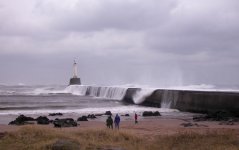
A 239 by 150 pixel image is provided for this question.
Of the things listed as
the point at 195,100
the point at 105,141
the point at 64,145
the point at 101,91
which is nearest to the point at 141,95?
the point at 195,100

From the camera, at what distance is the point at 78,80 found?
77500mm

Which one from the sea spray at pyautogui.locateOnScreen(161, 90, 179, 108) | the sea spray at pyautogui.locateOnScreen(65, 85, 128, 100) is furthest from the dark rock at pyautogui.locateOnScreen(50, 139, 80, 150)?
the sea spray at pyautogui.locateOnScreen(65, 85, 128, 100)

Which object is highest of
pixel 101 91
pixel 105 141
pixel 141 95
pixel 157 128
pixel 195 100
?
pixel 101 91

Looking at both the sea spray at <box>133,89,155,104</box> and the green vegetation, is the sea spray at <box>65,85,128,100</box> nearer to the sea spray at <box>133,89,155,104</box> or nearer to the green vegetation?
the sea spray at <box>133,89,155,104</box>

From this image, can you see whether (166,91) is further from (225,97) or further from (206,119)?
(206,119)

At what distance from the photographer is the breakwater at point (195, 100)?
2770 centimetres

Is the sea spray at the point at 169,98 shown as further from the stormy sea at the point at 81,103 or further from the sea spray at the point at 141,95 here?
the sea spray at the point at 141,95

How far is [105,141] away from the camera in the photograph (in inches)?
520

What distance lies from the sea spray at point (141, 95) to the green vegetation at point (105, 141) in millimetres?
28766

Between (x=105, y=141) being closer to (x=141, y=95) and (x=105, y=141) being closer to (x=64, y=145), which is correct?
(x=64, y=145)

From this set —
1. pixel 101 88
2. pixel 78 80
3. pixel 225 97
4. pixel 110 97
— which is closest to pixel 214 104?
pixel 225 97

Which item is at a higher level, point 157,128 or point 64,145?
point 157,128

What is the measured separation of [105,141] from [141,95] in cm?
3159

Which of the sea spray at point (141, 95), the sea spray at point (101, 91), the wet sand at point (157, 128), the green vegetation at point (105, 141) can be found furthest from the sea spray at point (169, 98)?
the green vegetation at point (105, 141)
